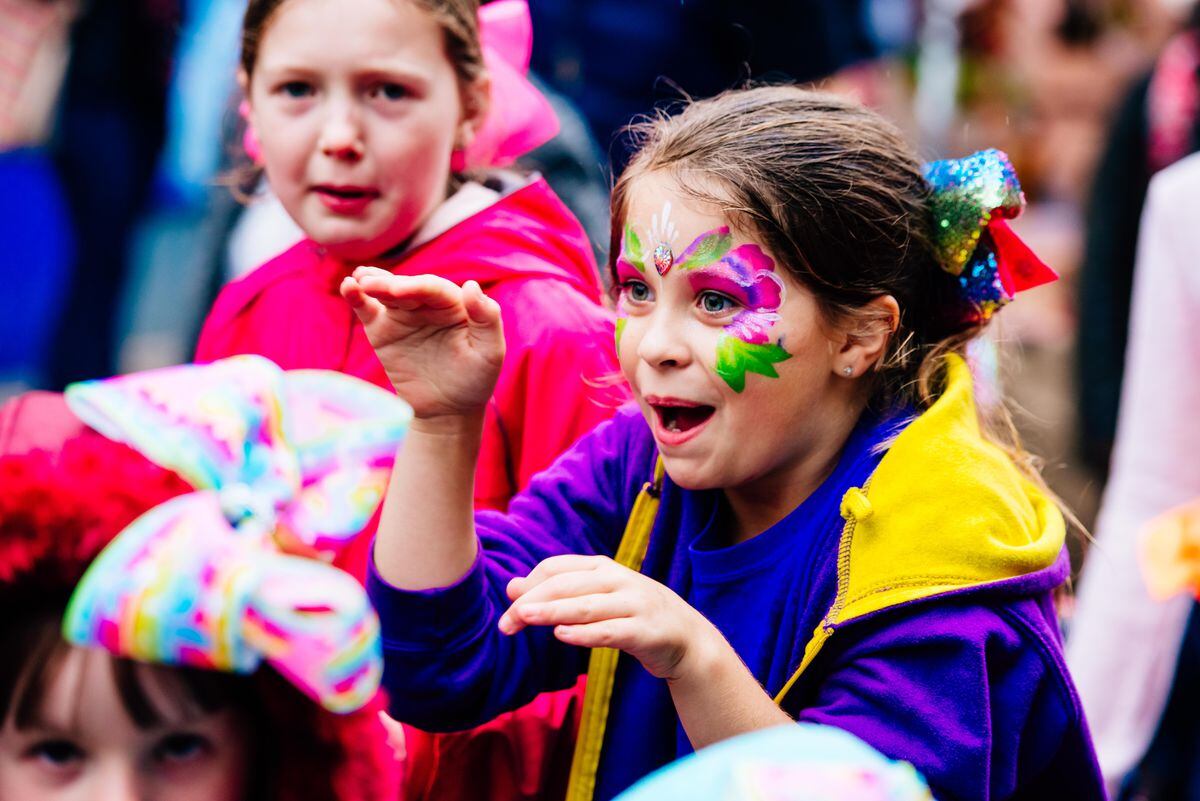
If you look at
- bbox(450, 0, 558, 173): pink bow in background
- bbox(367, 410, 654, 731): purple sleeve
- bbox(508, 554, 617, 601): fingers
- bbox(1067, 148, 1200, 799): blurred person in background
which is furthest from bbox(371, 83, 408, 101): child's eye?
bbox(1067, 148, 1200, 799): blurred person in background

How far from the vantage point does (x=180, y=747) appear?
57.8 inches

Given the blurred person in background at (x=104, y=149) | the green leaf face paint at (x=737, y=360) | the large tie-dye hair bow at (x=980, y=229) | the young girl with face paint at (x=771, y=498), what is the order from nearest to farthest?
the young girl with face paint at (x=771, y=498) → the green leaf face paint at (x=737, y=360) → the large tie-dye hair bow at (x=980, y=229) → the blurred person in background at (x=104, y=149)

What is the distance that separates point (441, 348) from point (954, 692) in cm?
69

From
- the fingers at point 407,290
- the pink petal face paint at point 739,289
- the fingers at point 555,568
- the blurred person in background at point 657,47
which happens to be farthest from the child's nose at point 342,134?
the blurred person in background at point 657,47

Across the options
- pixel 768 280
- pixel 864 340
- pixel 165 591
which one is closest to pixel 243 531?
pixel 165 591

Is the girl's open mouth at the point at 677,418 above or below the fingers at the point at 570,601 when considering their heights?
above

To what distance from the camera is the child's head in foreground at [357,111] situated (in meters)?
2.24

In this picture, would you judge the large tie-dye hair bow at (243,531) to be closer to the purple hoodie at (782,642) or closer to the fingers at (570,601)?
the fingers at (570,601)

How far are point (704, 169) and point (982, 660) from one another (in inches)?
25.0

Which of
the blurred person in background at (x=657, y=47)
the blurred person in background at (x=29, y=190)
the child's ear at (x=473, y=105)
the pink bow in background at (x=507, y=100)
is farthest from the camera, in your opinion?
the blurred person in background at (x=29, y=190)

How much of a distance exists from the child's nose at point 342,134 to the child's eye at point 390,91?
5 centimetres

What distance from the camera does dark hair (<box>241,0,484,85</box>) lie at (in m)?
2.32

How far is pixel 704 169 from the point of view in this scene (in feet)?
6.12

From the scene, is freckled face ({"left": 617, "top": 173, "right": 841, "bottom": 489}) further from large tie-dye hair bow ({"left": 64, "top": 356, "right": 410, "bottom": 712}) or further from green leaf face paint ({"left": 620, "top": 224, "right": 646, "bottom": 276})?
large tie-dye hair bow ({"left": 64, "top": 356, "right": 410, "bottom": 712})
